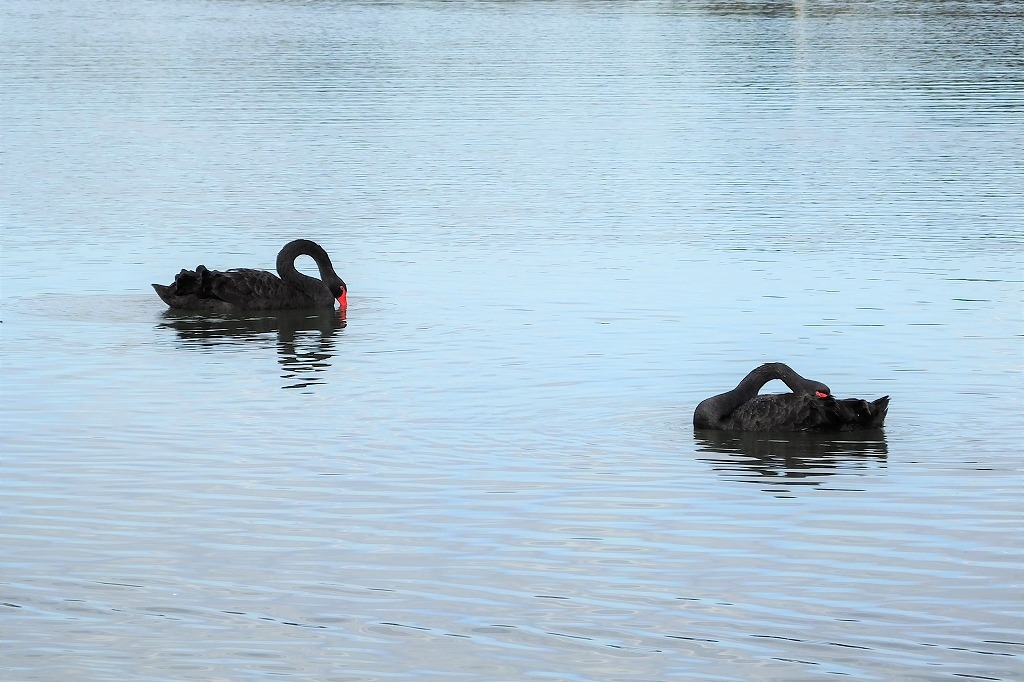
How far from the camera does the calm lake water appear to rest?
9383 millimetres

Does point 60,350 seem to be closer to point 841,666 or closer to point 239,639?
point 239,639

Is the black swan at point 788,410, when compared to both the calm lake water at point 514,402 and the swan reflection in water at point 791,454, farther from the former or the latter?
the calm lake water at point 514,402

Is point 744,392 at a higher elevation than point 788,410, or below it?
higher

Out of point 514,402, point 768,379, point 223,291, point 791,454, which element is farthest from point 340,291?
point 791,454

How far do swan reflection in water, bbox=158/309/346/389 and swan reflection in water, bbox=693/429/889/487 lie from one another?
4.09 meters

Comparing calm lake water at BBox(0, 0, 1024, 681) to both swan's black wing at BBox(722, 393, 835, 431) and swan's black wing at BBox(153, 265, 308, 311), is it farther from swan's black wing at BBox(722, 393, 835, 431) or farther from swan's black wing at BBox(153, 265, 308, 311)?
swan's black wing at BBox(153, 265, 308, 311)

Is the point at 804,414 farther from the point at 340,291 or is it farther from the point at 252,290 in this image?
the point at 252,290

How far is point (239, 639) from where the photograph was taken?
9.15m

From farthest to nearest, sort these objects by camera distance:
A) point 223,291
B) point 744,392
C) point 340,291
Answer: point 340,291, point 223,291, point 744,392

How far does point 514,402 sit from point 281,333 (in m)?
4.69

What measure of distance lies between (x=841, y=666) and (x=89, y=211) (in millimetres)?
20579

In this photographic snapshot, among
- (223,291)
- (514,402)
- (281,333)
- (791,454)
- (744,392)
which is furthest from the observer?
(223,291)

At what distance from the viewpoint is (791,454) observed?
1346cm

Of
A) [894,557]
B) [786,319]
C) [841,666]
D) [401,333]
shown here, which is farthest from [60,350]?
[841,666]
